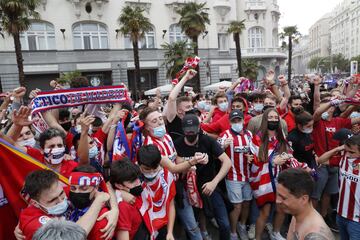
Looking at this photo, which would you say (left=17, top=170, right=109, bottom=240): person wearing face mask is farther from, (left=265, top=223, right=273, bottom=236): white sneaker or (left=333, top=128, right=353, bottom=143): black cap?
(left=333, top=128, right=353, bottom=143): black cap

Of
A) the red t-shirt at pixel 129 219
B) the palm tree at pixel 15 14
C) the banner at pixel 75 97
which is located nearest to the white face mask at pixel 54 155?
the banner at pixel 75 97

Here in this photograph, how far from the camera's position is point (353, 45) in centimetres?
10394

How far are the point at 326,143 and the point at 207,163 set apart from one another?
206cm

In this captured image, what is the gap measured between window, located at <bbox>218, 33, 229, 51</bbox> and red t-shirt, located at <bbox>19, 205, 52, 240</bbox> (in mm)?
36174

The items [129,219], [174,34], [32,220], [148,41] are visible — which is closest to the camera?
[32,220]

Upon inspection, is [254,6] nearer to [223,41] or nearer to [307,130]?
[223,41]

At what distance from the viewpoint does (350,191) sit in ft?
11.1

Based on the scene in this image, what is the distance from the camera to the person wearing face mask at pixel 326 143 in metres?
4.62

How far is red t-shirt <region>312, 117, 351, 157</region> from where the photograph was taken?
4.68 metres

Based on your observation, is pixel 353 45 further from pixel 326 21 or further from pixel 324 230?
pixel 324 230

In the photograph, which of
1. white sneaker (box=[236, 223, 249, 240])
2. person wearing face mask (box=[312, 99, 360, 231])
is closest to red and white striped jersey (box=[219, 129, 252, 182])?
white sneaker (box=[236, 223, 249, 240])

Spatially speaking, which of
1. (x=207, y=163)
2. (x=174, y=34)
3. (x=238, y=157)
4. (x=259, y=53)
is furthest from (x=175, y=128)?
(x=259, y=53)

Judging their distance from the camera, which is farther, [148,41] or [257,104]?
[148,41]

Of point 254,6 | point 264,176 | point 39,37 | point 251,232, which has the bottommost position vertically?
point 251,232
